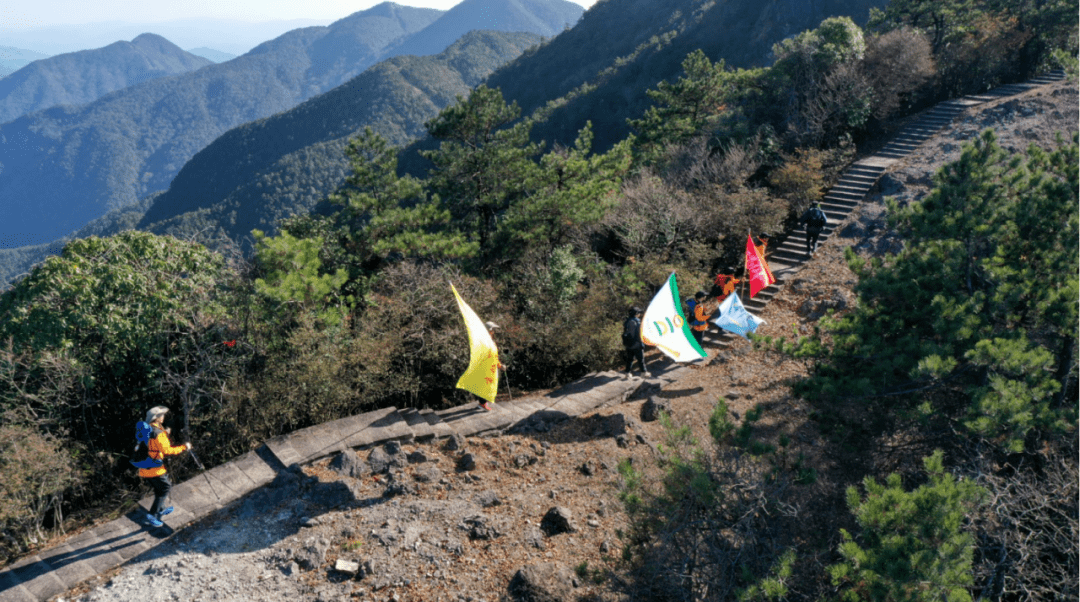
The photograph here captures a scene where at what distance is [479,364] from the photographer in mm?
7414

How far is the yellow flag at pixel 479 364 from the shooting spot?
7.30 m

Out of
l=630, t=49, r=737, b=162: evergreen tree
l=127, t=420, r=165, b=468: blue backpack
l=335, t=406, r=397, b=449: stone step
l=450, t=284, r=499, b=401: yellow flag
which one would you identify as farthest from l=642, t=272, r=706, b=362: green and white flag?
l=630, t=49, r=737, b=162: evergreen tree

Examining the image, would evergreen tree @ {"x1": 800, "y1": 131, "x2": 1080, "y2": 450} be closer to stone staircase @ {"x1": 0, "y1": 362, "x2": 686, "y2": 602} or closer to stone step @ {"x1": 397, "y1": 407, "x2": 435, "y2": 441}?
stone staircase @ {"x1": 0, "y1": 362, "x2": 686, "y2": 602}

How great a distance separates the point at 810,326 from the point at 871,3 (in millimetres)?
64208

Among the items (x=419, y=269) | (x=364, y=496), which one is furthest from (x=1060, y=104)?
(x=364, y=496)

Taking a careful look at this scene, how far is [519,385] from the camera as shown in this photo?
36.8 ft

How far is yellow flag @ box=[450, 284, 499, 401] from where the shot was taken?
7305 mm

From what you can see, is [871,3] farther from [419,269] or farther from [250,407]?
[250,407]

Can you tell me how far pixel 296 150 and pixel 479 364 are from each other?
11427cm

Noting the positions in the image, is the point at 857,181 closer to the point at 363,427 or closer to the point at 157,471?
the point at 363,427

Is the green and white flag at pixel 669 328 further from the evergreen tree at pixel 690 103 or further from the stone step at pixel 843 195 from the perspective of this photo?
the evergreen tree at pixel 690 103

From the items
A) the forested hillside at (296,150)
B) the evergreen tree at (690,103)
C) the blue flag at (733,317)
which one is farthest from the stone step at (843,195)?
the forested hillside at (296,150)

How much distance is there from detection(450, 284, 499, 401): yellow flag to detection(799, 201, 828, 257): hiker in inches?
384

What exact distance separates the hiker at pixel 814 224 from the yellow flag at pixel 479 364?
32.0 ft
